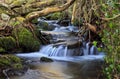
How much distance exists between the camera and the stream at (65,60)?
838 cm

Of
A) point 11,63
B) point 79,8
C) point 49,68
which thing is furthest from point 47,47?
point 79,8

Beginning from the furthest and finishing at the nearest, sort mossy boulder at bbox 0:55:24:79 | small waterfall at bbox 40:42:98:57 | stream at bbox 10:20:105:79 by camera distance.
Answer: small waterfall at bbox 40:42:98:57 → stream at bbox 10:20:105:79 → mossy boulder at bbox 0:55:24:79

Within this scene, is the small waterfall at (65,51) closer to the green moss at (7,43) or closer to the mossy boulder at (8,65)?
the green moss at (7,43)

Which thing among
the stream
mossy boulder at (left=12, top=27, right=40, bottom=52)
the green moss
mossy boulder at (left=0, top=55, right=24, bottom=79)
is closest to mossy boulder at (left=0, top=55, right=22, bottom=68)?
mossy boulder at (left=0, top=55, right=24, bottom=79)

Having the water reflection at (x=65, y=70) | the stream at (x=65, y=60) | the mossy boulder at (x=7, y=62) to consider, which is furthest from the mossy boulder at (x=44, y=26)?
the mossy boulder at (x=7, y=62)

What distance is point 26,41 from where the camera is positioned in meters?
11.7

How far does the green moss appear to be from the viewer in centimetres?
1102

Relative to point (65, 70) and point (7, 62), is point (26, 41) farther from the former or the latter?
point (7, 62)

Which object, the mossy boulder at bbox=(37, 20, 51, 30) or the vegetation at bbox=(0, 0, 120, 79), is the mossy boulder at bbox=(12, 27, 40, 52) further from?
the mossy boulder at bbox=(37, 20, 51, 30)

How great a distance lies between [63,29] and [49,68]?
6.76 m

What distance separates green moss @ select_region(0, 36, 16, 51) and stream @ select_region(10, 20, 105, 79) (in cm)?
49

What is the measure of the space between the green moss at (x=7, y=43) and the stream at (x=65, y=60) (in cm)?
49

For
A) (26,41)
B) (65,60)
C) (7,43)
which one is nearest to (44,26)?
(26,41)

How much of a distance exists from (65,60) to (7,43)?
7.72 feet
